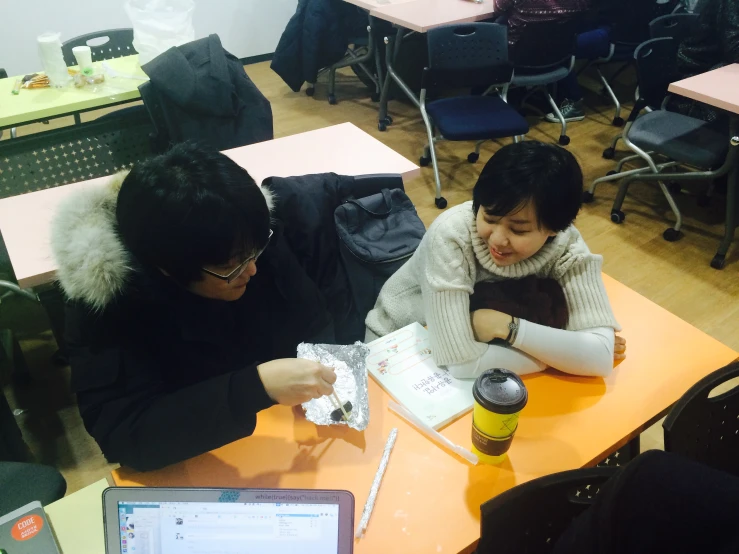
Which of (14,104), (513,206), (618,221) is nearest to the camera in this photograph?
(513,206)

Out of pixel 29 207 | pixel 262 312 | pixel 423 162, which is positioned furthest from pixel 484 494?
pixel 423 162

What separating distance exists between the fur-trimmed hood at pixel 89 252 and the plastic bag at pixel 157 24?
1918mm

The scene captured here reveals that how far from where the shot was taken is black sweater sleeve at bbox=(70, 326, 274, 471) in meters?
0.98

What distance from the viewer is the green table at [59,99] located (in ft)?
7.84

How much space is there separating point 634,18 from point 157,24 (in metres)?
3.08

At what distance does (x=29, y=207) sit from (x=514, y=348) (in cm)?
153

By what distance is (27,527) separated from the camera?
92 cm

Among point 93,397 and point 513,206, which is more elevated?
point 513,206

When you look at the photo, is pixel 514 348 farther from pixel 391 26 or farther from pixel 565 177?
pixel 391 26

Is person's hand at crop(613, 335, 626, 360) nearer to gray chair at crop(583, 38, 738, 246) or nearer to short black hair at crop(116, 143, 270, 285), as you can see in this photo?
short black hair at crop(116, 143, 270, 285)

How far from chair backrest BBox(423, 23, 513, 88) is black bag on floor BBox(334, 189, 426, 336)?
6.05 feet

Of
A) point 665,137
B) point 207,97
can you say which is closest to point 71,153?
point 207,97

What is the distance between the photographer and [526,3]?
10.4ft

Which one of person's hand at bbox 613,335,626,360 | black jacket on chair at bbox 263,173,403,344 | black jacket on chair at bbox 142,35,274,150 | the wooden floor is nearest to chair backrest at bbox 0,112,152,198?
black jacket on chair at bbox 142,35,274,150
